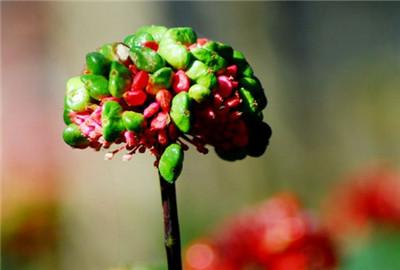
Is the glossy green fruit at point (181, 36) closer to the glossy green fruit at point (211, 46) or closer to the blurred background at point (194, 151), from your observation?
the glossy green fruit at point (211, 46)

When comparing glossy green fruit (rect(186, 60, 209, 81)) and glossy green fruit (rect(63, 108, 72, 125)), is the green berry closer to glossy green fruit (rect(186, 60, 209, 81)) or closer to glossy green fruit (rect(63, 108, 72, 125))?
glossy green fruit (rect(186, 60, 209, 81))

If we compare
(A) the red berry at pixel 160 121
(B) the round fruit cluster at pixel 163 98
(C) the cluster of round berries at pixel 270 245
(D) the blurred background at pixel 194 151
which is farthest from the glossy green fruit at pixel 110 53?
(D) the blurred background at pixel 194 151

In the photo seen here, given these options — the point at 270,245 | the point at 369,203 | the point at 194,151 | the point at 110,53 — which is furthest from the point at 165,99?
the point at 194,151

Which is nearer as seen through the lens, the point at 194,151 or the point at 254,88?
the point at 254,88

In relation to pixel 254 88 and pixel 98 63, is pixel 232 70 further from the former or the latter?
pixel 98 63

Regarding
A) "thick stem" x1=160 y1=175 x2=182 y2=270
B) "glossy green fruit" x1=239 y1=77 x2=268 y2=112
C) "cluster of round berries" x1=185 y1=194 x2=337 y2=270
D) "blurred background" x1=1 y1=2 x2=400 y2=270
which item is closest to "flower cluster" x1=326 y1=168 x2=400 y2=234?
"blurred background" x1=1 y1=2 x2=400 y2=270

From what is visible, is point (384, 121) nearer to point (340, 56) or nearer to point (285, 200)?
point (340, 56)

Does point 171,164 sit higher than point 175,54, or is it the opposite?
point 175,54
